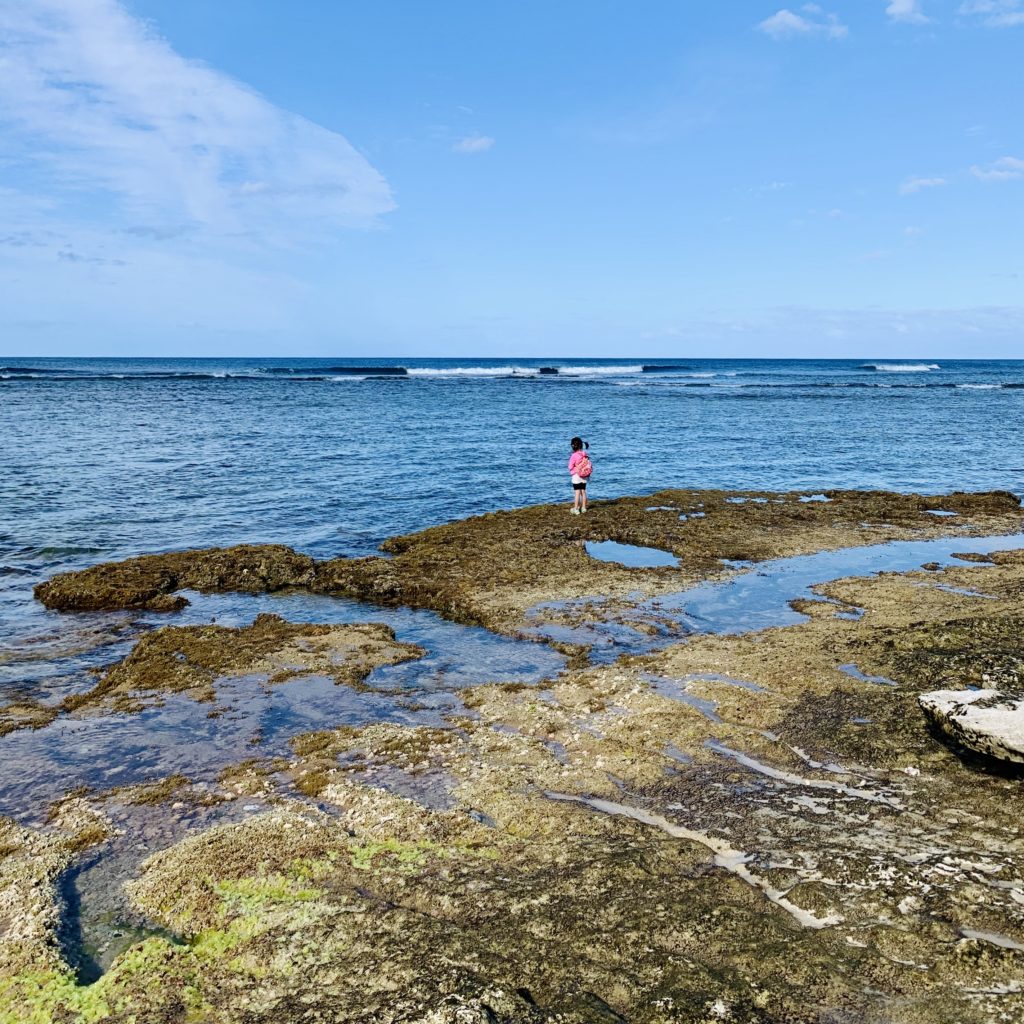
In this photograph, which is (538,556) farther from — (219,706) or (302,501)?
(302,501)

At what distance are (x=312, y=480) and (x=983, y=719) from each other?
21523 millimetres

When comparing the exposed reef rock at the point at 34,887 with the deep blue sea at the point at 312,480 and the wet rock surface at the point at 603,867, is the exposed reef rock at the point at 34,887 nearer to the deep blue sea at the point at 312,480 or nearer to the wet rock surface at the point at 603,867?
the wet rock surface at the point at 603,867

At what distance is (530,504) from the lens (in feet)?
72.5

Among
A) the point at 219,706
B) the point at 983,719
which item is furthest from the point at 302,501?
the point at 983,719

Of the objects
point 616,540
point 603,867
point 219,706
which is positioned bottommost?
point 219,706

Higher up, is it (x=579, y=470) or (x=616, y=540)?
(x=579, y=470)

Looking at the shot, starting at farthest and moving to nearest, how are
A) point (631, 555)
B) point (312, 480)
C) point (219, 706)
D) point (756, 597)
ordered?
1. point (312, 480)
2. point (631, 555)
3. point (756, 597)
4. point (219, 706)

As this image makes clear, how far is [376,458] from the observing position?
99.6 feet

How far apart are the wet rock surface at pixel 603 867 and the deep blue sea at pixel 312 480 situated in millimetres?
1087

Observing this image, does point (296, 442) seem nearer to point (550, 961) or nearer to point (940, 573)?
point (940, 573)

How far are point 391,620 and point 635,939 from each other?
8.03 meters

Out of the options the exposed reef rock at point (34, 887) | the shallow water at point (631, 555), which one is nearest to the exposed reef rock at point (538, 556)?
the shallow water at point (631, 555)

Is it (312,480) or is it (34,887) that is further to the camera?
(312,480)

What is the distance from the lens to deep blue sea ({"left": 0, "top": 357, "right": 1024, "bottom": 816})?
8555 mm
